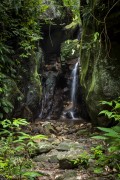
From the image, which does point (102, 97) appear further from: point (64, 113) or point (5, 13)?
point (64, 113)

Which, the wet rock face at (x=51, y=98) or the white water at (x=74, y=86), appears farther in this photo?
the white water at (x=74, y=86)

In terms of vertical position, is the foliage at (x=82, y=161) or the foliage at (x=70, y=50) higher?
the foliage at (x=70, y=50)

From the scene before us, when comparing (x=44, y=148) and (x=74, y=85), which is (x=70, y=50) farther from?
(x=44, y=148)

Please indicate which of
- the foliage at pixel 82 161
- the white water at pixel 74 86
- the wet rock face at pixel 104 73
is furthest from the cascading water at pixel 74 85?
the foliage at pixel 82 161

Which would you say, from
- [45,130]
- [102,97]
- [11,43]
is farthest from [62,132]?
[11,43]

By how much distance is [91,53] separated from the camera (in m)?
8.23

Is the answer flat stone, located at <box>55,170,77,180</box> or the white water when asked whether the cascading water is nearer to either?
the white water

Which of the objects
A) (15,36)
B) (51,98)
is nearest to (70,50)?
(51,98)

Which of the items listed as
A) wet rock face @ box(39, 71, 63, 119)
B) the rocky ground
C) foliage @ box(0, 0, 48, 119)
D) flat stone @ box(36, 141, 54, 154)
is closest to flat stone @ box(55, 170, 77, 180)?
the rocky ground

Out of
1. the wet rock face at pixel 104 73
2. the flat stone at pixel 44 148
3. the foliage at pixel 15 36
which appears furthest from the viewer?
the foliage at pixel 15 36

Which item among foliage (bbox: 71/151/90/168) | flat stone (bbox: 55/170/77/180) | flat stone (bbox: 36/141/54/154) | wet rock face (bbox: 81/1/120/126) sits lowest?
flat stone (bbox: 36/141/54/154)

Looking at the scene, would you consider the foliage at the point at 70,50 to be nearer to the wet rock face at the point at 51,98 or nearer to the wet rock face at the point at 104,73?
the wet rock face at the point at 51,98

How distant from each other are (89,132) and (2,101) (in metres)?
3.14

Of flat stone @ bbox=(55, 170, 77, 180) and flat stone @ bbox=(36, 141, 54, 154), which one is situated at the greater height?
flat stone @ bbox=(55, 170, 77, 180)
